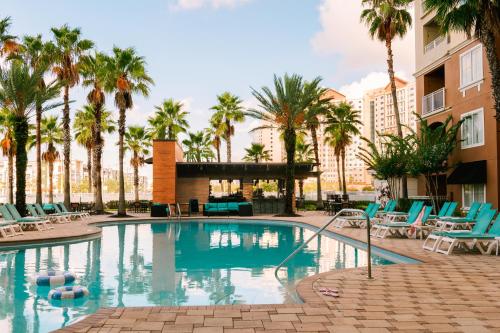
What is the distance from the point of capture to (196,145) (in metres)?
49.4

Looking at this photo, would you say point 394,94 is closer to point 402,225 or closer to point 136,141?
point 402,225

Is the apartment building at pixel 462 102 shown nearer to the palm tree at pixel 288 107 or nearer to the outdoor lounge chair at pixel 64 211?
the palm tree at pixel 288 107

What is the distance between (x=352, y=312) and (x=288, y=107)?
19.6 metres

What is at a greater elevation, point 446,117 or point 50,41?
point 50,41

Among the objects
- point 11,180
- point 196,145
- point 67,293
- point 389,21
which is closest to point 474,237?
point 67,293

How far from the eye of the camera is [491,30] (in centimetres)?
1356

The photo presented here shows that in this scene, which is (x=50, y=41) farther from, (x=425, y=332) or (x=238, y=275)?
(x=425, y=332)

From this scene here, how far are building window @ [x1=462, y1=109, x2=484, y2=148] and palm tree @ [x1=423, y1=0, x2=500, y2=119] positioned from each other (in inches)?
188

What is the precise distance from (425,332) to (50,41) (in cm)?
2641

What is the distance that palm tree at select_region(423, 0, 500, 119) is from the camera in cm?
1338

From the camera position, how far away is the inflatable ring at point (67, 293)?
7.05 m

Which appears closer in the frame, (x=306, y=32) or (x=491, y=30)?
(x=491, y=30)

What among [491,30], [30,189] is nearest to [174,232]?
[491,30]

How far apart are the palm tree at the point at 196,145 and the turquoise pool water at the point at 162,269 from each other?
103 feet
